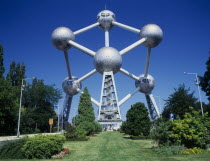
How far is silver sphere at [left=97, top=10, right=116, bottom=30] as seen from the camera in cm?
6012

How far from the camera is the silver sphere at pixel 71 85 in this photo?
60.1 m

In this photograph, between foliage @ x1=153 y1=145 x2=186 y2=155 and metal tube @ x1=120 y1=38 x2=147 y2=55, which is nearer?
foliage @ x1=153 y1=145 x2=186 y2=155

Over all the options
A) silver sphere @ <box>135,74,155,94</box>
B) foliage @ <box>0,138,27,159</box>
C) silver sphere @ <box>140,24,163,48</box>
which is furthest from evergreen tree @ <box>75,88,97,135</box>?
silver sphere @ <box>135,74,155,94</box>

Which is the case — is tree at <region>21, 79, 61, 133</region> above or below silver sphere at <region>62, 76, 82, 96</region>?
below

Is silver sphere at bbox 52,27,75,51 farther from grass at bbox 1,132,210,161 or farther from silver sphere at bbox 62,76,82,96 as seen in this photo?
grass at bbox 1,132,210,161

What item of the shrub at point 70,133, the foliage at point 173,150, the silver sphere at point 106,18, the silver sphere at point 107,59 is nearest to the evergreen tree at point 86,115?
the shrub at point 70,133

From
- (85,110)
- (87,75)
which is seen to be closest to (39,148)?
(85,110)

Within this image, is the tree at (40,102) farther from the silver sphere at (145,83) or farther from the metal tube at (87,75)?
the silver sphere at (145,83)

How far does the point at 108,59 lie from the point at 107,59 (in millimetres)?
211

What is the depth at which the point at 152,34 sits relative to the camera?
53219mm

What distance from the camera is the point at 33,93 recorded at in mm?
50906

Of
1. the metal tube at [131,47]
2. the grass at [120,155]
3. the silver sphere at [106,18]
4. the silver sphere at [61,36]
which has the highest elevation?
the silver sphere at [106,18]

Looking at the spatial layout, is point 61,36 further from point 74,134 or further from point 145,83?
point 74,134

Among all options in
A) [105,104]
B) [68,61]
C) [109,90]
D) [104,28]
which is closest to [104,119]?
[105,104]
